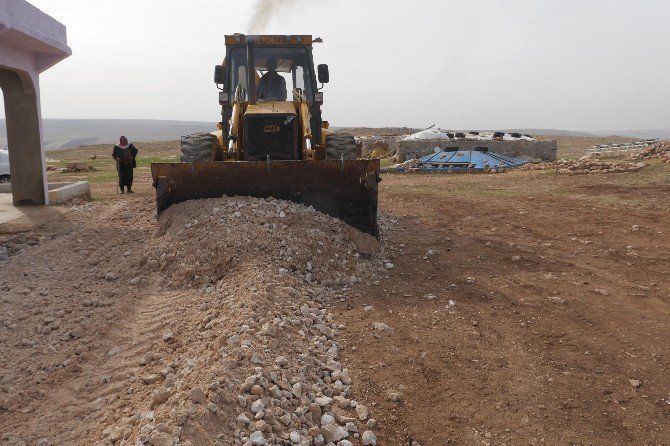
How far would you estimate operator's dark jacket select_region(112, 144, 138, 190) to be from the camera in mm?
14148

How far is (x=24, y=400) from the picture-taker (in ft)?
12.6

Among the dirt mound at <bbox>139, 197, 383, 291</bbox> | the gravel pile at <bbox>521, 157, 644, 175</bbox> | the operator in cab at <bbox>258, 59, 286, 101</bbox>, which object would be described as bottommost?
the dirt mound at <bbox>139, 197, 383, 291</bbox>

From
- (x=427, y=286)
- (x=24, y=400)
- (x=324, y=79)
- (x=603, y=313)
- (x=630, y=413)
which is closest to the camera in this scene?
(x=630, y=413)

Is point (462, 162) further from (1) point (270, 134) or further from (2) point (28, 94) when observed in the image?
(2) point (28, 94)

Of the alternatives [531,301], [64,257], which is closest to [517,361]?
[531,301]

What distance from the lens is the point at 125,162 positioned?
14.4 meters

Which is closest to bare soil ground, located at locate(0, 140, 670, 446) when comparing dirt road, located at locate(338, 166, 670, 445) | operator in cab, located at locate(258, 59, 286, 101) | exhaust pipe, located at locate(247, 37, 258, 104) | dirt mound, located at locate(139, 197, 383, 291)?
dirt road, located at locate(338, 166, 670, 445)

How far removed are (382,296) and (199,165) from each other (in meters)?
3.14

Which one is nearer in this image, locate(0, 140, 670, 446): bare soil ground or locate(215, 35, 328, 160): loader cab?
locate(0, 140, 670, 446): bare soil ground

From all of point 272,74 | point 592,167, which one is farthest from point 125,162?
point 592,167

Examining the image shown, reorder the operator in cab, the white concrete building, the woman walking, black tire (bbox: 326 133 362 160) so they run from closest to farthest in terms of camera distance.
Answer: black tire (bbox: 326 133 362 160), the operator in cab, the white concrete building, the woman walking

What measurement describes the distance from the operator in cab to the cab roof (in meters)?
0.32

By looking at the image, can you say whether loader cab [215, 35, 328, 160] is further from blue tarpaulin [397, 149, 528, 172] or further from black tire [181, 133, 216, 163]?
blue tarpaulin [397, 149, 528, 172]

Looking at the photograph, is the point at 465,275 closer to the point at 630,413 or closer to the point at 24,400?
the point at 630,413
